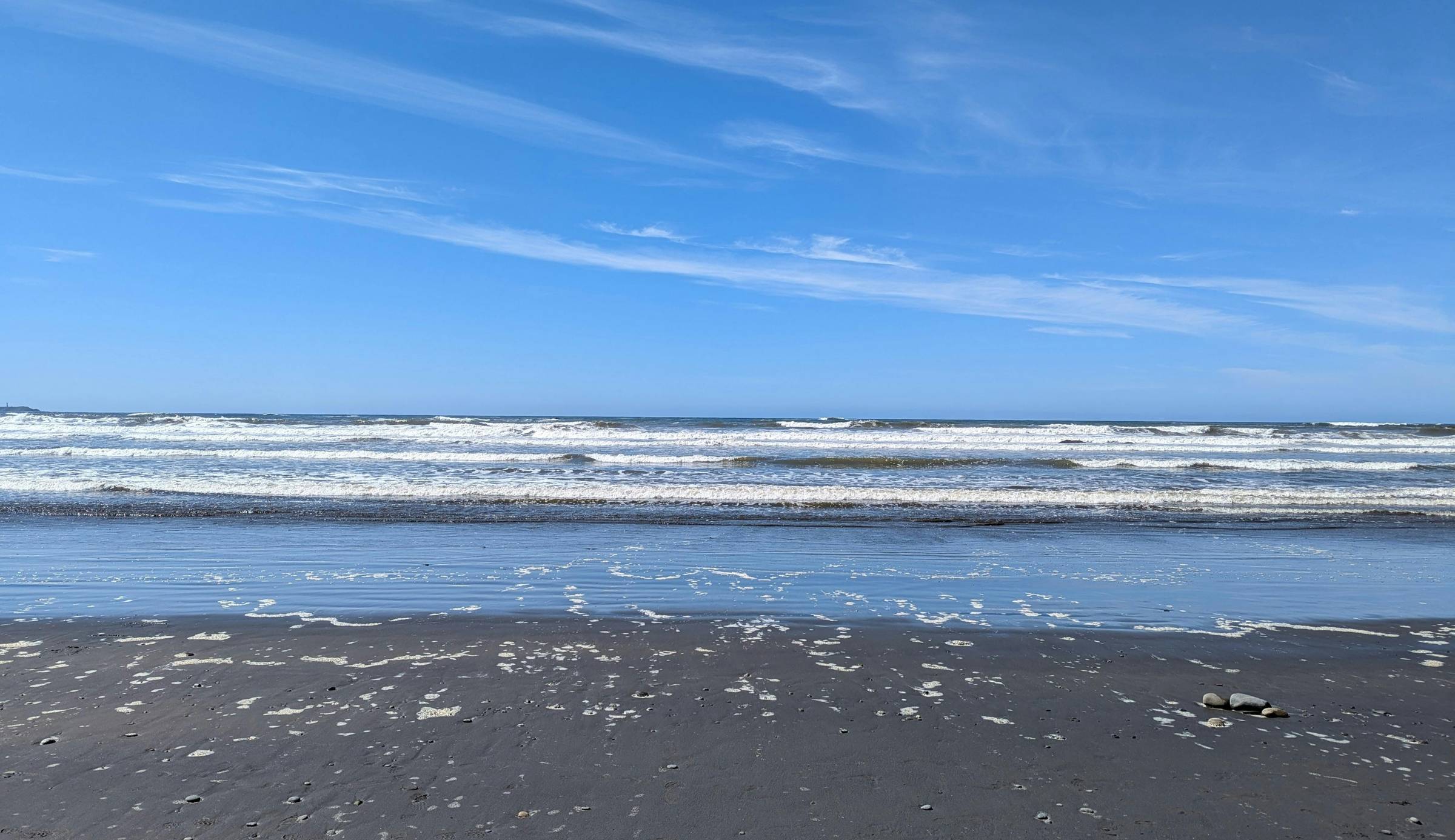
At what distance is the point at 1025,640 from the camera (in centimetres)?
644

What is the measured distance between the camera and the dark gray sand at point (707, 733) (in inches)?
138

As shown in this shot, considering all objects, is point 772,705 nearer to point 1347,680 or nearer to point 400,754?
point 400,754

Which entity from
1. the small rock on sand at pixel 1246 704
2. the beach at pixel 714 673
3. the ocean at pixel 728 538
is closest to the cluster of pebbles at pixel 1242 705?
the small rock on sand at pixel 1246 704

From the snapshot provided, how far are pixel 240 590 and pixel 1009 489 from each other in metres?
15.2

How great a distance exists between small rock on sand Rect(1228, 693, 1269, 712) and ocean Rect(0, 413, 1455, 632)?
6.89 feet

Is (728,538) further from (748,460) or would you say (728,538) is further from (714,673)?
(748,460)

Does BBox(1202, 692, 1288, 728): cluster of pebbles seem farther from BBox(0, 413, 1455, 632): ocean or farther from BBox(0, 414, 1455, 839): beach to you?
BBox(0, 413, 1455, 632): ocean

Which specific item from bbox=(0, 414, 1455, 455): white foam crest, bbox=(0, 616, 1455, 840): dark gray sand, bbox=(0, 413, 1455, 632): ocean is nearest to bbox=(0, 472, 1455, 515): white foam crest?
bbox=(0, 413, 1455, 632): ocean

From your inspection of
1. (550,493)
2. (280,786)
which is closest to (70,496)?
(550,493)

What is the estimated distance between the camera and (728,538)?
39.3 ft

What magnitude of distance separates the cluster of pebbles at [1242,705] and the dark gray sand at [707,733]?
0.28ft

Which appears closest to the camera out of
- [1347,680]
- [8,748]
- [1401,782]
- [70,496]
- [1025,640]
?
[1401,782]

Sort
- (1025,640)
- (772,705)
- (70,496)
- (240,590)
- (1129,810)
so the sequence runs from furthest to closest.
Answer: (70,496) → (240,590) → (1025,640) → (772,705) → (1129,810)

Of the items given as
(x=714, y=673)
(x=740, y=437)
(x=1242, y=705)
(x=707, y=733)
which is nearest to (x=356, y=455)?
(x=740, y=437)
